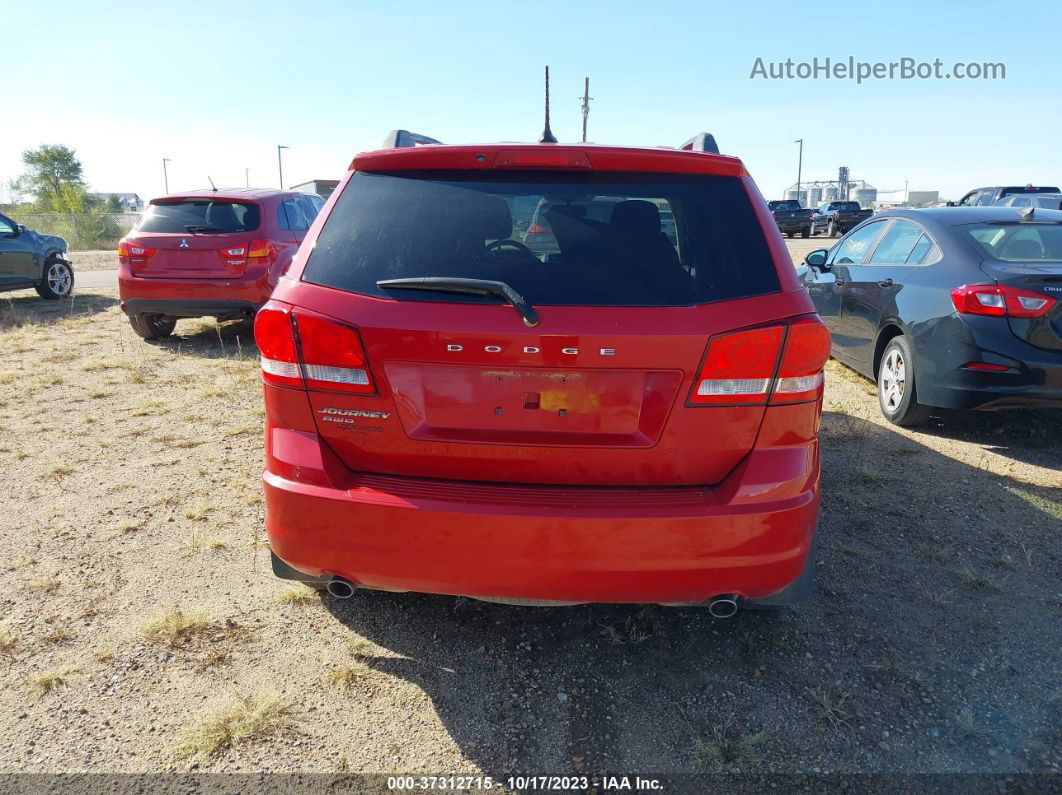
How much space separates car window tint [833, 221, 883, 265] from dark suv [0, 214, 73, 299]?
11.6m

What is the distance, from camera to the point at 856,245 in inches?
262

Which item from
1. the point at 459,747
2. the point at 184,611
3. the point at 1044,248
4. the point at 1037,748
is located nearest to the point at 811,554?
the point at 1037,748

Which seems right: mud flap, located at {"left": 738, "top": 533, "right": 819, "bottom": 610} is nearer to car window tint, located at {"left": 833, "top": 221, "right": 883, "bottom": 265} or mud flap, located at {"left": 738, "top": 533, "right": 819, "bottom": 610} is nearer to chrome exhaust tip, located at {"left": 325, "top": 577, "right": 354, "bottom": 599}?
chrome exhaust tip, located at {"left": 325, "top": 577, "right": 354, "bottom": 599}

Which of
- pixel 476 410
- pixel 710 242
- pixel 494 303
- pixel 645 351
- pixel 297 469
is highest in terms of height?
pixel 710 242

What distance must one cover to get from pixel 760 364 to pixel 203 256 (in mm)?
7212

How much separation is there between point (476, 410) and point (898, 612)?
207 centimetres

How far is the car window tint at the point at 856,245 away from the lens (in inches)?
250

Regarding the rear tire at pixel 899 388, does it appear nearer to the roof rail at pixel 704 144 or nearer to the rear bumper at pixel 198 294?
the roof rail at pixel 704 144

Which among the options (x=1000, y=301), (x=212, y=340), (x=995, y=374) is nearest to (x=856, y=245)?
(x=1000, y=301)

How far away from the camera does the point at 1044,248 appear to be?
16.2 feet

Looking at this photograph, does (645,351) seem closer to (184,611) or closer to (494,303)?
(494,303)

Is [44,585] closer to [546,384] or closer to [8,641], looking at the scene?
[8,641]

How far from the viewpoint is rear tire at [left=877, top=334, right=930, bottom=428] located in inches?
202

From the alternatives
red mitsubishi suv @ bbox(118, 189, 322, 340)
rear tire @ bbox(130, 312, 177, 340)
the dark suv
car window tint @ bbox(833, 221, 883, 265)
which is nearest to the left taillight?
red mitsubishi suv @ bbox(118, 189, 322, 340)
